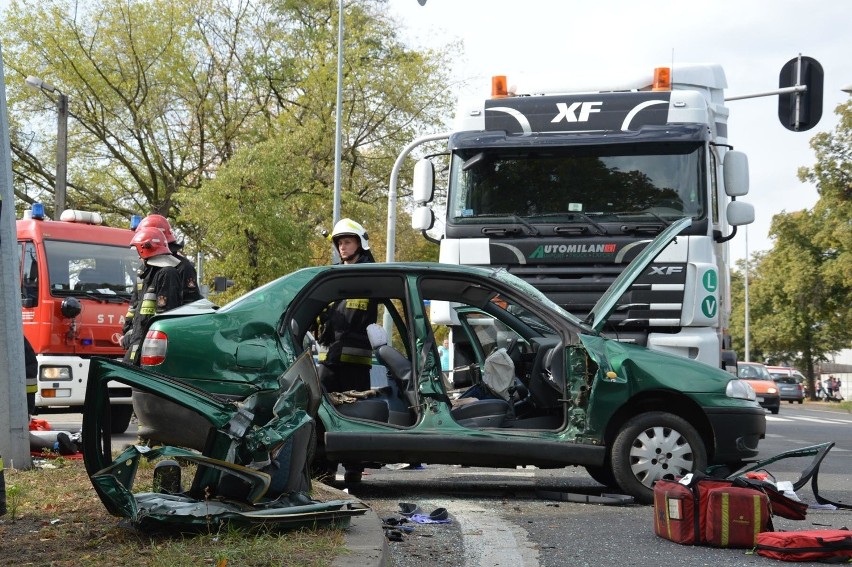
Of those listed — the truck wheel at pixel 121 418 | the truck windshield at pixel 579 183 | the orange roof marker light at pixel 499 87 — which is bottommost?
the truck wheel at pixel 121 418

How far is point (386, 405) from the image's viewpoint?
7.75 m

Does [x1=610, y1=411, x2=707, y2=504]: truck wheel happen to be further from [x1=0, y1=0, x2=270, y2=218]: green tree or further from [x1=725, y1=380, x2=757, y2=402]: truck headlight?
[x1=0, y1=0, x2=270, y2=218]: green tree

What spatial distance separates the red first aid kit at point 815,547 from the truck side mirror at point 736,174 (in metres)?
5.71

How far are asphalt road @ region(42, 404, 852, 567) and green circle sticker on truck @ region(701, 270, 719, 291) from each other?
5.50ft

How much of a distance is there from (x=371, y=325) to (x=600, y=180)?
3.40 metres

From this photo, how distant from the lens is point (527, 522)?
6.71 m

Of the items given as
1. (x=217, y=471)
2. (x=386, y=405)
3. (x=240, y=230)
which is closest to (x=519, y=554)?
(x=217, y=471)

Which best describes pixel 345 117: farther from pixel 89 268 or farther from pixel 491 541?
pixel 491 541

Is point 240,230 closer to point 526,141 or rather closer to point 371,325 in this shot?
point 526,141

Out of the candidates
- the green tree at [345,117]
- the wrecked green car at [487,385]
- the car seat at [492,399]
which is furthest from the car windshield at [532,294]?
the green tree at [345,117]

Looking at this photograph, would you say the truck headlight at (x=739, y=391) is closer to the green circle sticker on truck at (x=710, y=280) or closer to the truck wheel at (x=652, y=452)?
the truck wheel at (x=652, y=452)

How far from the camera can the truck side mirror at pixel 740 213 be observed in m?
10.7

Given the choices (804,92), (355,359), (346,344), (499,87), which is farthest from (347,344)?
(804,92)

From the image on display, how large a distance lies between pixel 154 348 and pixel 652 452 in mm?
3199
